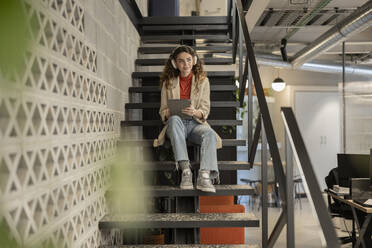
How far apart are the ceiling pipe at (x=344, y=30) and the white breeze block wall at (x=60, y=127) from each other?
2.94m

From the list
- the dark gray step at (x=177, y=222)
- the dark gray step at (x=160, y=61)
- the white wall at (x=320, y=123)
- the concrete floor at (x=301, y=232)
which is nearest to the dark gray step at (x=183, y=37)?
the dark gray step at (x=160, y=61)

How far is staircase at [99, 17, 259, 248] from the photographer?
2270 mm

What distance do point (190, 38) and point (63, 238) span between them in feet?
9.35

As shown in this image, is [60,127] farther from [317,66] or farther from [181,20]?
[317,66]

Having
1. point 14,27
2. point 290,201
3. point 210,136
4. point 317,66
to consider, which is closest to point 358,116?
point 317,66

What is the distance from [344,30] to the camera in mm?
4844

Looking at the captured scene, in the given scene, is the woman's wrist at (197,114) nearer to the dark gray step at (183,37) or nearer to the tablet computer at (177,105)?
the tablet computer at (177,105)

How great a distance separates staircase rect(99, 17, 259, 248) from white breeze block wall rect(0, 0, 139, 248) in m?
0.28

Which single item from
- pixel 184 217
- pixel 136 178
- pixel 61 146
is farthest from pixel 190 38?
pixel 61 146

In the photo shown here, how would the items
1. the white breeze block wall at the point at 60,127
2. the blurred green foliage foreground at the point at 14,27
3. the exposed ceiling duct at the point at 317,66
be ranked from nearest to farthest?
the blurred green foliage foreground at the point at 14,27, the white breeze block wall at the point at 60,127, the exposed ceiling duct at the point at 317,66

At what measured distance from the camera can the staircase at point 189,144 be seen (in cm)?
227

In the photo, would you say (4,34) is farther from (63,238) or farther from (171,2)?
(171,2)

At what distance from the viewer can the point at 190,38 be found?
4.12 m

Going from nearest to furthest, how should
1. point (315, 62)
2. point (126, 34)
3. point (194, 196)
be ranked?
point (194, 196) → point (126, 34) → point (315, 62)
